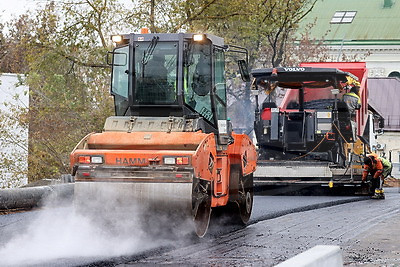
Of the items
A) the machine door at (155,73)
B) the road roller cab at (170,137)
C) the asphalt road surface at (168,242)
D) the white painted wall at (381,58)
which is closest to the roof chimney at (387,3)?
the white painted wall at (381,58)

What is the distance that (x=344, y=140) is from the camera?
1919 centimetres

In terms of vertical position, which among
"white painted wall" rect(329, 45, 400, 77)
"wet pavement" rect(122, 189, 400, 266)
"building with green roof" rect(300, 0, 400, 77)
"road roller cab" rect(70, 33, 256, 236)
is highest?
"building with green roof" rect(300, 0, 400, 77)

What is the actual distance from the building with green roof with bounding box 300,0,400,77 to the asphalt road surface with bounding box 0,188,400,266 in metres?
42.7

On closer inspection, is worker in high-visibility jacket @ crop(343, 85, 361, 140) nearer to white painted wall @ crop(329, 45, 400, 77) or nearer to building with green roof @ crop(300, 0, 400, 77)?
building with green roof @ crop(300, 0, 400, 77)

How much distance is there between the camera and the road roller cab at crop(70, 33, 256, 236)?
935 cm

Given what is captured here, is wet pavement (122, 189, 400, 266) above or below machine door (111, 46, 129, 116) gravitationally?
below

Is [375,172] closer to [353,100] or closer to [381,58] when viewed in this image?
[353,100]

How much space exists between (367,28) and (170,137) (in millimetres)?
47408

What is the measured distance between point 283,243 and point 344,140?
9.62 meters

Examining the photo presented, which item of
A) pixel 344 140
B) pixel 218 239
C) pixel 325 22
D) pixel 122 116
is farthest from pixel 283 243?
pixel 325 22

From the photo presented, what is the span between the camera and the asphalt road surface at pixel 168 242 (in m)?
8.32

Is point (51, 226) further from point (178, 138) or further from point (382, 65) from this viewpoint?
point (382, 65)

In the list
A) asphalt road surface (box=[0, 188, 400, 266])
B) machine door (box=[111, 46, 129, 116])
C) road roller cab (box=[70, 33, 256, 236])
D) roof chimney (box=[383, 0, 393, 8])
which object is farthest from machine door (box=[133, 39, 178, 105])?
roof chimney (box=[383, 0, 393, 8])

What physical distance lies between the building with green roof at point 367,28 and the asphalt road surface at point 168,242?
140 feet
